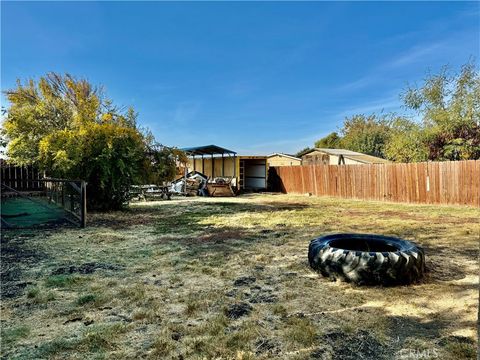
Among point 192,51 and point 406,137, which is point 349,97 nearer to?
point 406,137

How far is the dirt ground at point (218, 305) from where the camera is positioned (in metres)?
2.03

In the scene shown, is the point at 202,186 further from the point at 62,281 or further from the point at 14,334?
the point at 14,334

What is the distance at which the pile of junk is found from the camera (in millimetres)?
16641

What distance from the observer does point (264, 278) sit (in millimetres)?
3475

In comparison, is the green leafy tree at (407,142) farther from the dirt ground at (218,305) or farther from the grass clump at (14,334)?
the grass clump at (14,334)

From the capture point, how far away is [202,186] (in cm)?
1725

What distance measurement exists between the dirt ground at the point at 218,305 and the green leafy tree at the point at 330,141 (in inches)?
1414

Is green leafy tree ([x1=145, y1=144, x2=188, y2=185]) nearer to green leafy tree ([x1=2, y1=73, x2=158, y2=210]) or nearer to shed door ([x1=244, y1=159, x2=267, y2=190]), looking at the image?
green leafy tree ([x1=2, y1=73, x2=158, y2=210])

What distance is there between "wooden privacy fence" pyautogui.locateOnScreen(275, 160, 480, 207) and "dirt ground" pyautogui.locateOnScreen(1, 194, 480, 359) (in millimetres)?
6774

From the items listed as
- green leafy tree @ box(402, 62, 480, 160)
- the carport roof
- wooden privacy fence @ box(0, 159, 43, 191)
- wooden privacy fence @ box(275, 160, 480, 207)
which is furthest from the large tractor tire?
green leafy tree @ box(402, 62, 480, 160)

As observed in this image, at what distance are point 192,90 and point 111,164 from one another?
1150 centimetres

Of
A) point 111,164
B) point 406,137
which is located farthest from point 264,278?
point 406,137

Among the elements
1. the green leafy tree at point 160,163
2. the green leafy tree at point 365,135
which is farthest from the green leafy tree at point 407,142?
the green leafy tree at point 160,163

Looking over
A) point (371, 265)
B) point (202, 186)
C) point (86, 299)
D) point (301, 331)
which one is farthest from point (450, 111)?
point (86, 299)
